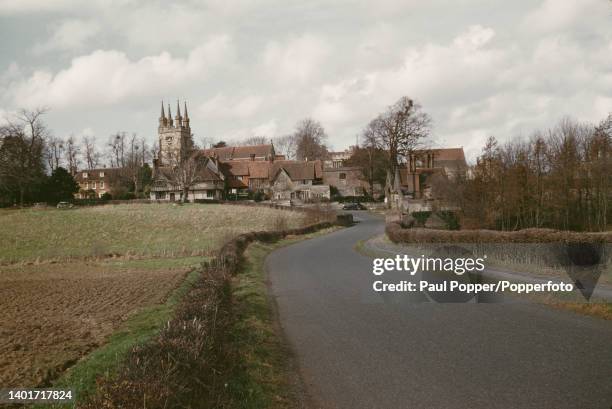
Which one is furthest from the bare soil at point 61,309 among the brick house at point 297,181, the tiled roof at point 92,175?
the tiled roof at point 92,175

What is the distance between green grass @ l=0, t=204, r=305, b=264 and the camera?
3612 cm

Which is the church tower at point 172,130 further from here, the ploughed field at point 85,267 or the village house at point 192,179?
the ploughed field at point 85,267

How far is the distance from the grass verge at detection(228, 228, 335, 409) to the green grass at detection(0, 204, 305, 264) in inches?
749

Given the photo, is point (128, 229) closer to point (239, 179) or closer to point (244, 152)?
point (239, 179)

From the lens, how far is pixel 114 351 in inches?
428

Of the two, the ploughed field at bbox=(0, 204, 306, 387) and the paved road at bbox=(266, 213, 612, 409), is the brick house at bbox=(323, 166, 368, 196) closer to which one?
the ploughed field at bbox=(0, 204, 306, 387)

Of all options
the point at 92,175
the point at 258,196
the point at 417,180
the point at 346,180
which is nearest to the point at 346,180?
the point at 346,180

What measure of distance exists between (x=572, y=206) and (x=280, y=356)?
4073cm

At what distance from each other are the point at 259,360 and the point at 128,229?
44.9m

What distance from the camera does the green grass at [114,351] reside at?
28.8ft

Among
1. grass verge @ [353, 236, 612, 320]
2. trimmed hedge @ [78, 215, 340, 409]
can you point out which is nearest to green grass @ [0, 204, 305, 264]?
grass verge @ [353, 236, 612, 320]

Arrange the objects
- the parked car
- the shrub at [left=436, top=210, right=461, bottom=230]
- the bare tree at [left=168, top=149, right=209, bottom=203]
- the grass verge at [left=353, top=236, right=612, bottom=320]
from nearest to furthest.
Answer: the grass verge at [left=353, top=236, right=612, bottom=320], the shrub at [left=436, top=210, right=461, bottom=230], the parked car, the bare tree at [left=168, top=149, right=209, bottom=203]

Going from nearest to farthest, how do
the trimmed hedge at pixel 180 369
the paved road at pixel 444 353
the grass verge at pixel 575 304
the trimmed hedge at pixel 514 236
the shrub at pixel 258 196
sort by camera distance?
the trimmed hedge at pixel 180 369 → the paved road at pixel 444 353 → the grass verge at pixel 575 304 → the trimmed hedge at pixel 514 236 → the shrub at pixel 258 196

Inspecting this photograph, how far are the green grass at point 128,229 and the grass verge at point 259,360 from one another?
1904cm
